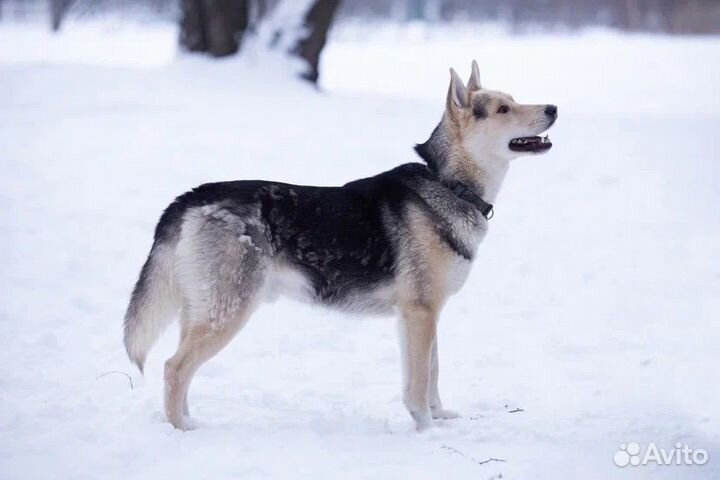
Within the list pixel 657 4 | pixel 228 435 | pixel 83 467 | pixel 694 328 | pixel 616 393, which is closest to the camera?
pixel 83 467

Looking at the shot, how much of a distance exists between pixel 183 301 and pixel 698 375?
10.6ft

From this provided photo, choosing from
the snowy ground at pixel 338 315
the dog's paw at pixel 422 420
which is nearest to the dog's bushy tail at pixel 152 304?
the snowy ground at pixel 338 315

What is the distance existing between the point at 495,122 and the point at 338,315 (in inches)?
57.7

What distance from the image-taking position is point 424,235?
197 inches

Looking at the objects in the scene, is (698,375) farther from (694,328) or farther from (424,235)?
(424,235)

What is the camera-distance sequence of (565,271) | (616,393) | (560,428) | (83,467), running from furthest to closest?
(565,271) < (616,393) < (560,428) < (83,467)

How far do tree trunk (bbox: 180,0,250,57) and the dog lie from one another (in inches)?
295

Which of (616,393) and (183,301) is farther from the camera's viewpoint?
(616,393)

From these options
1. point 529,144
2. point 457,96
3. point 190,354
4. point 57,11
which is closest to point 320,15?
point 457,96

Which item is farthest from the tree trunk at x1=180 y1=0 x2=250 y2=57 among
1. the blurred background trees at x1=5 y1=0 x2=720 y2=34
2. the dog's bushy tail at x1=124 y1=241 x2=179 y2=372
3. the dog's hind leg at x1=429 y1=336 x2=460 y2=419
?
the blurred background trees at x1=5 y1=0 x2=720 y2=34

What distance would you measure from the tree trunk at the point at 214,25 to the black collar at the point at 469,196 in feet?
25.4

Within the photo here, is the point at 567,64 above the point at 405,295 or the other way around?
above

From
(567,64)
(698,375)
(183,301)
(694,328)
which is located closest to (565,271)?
(694,328)

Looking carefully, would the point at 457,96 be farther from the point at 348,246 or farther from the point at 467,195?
the point at 348,246
